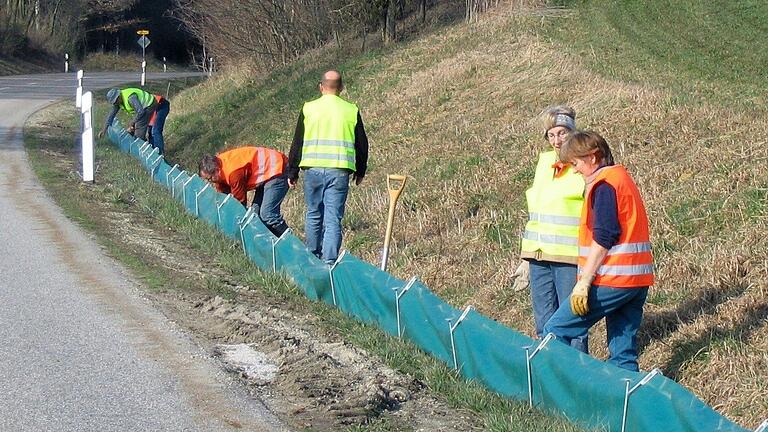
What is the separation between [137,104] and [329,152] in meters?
10.5

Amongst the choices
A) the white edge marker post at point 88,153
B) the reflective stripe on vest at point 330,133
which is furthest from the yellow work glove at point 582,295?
the white edge marker post at point 88,153

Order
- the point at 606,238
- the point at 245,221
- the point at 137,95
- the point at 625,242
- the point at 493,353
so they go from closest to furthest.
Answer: the point at 606,238
the point at 625,242
the point at 493,353
the point at 245,221
the point at 137,95

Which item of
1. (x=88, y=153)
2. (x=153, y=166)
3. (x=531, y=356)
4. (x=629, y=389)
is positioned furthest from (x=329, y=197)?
(x=153, y=166)

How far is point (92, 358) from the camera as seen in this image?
6926 mm

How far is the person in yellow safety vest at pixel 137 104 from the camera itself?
64.2 ft

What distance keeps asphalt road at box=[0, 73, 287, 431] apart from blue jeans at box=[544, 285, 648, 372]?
170cm

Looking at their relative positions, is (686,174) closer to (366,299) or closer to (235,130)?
(366,299)

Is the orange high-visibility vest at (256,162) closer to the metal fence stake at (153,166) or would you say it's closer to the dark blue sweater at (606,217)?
the metal fence stake at (153,166)

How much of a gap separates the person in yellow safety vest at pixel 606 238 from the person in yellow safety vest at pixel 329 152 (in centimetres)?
392

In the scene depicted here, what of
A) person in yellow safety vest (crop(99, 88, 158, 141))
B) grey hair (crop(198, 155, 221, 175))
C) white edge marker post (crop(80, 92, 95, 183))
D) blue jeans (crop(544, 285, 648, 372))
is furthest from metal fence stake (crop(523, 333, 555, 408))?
person in yellow safety vest (crop(99, 88, 158, 141))

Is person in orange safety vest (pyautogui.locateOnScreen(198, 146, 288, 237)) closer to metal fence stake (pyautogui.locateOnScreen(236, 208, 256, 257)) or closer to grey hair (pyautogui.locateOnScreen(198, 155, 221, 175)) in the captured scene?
grey hair (pyautogui.locateOnScreen(198, 155, 221, 175))

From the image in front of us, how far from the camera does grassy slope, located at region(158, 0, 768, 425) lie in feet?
25.6

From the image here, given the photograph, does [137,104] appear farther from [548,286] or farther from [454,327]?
[548,286]

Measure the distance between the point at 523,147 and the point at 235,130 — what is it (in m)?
10.4
